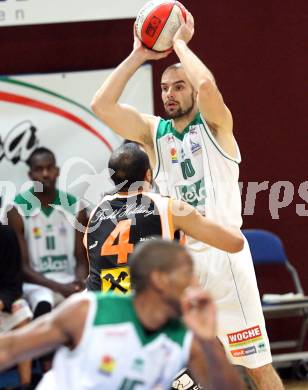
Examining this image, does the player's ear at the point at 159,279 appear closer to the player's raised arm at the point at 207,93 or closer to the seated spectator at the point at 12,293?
the player's raised arm at the point at 207,93

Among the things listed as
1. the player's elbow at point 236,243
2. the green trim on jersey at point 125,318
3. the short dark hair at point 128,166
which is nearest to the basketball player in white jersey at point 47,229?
the short dark hair at point 128,166

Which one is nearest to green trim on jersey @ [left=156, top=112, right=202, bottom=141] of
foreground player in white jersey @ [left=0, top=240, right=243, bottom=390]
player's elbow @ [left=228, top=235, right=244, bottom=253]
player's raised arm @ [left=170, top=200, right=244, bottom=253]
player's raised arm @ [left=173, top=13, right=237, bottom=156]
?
player's raised arm @ [left=173, top=13, right=237, bottom=156]

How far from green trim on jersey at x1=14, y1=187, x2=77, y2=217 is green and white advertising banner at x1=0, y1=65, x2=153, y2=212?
5 cm

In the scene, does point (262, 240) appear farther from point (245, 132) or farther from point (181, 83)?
point (181, 83)

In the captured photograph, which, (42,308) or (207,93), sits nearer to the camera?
(207,93)

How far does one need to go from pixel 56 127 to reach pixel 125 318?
16.3 ft

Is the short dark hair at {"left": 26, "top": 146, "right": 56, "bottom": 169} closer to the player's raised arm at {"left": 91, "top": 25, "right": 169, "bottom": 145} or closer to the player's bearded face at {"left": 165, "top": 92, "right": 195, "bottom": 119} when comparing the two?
the player's raised arm at {"left": 91, "top": 25, "right": 169, "bottom": 145}

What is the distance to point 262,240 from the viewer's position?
8594 mm

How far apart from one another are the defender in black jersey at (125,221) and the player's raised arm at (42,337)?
158 cm

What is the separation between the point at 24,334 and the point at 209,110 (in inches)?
106

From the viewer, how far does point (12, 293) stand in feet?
26.2

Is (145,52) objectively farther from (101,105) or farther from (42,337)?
(42,337)

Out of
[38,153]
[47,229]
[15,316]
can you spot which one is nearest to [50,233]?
[47,229]

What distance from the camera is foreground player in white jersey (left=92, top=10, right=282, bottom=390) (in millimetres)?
6020
